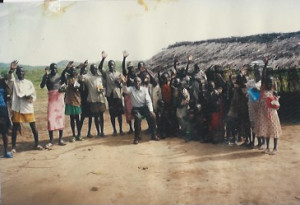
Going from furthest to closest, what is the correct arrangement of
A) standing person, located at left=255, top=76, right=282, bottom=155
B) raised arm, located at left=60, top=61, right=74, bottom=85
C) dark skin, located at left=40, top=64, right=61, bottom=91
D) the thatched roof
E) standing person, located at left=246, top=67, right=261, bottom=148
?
1. the thatched roof
2. raised arm, located at left=60, top=61, right=74, bottom=85
3. dark skin, located at left=40, top=64, right=61, bottom=91
4. standing person, located at left=246, top=67, right=261, bottom=148
5. standing person, located at left=255, top=76, right=282, bottom=155

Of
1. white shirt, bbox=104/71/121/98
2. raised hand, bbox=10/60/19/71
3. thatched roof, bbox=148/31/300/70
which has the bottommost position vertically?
white shirt, bbox=104/71/121/98

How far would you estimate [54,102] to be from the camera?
6023 millimetres

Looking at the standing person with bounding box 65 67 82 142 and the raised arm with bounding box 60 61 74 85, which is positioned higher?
the raised arm with bounding box 60 61 74 85

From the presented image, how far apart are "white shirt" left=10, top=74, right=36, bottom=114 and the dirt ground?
741 millimetres

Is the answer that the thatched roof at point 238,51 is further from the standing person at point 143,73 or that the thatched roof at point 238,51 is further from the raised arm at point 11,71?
the raised arm at point 11,71

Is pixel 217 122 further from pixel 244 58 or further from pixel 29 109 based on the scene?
pixel 29 109

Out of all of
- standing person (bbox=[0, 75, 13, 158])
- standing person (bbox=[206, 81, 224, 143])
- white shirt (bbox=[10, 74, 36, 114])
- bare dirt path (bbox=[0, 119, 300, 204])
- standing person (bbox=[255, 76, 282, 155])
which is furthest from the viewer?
standing person (bbox=[206, 81, 224, 143])

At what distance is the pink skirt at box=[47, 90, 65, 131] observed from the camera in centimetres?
599

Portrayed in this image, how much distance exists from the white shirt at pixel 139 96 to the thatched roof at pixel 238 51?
1.13 meters

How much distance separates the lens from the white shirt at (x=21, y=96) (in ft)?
18.6

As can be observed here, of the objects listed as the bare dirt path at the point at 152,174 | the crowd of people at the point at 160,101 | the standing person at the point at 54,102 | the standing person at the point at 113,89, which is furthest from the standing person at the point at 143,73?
the standing person at the point at 54,102

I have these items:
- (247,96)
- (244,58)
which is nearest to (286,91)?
(244,58)

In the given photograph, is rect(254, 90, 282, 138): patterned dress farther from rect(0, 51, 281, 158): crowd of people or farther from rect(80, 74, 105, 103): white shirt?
rect(80, 74, 105, 103): white shirt

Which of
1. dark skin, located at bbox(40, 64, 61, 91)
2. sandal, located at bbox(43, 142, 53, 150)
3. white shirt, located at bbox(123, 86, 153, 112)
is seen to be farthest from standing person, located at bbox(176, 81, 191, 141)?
sandal, located at bbox(43, 142, 53, 150)
